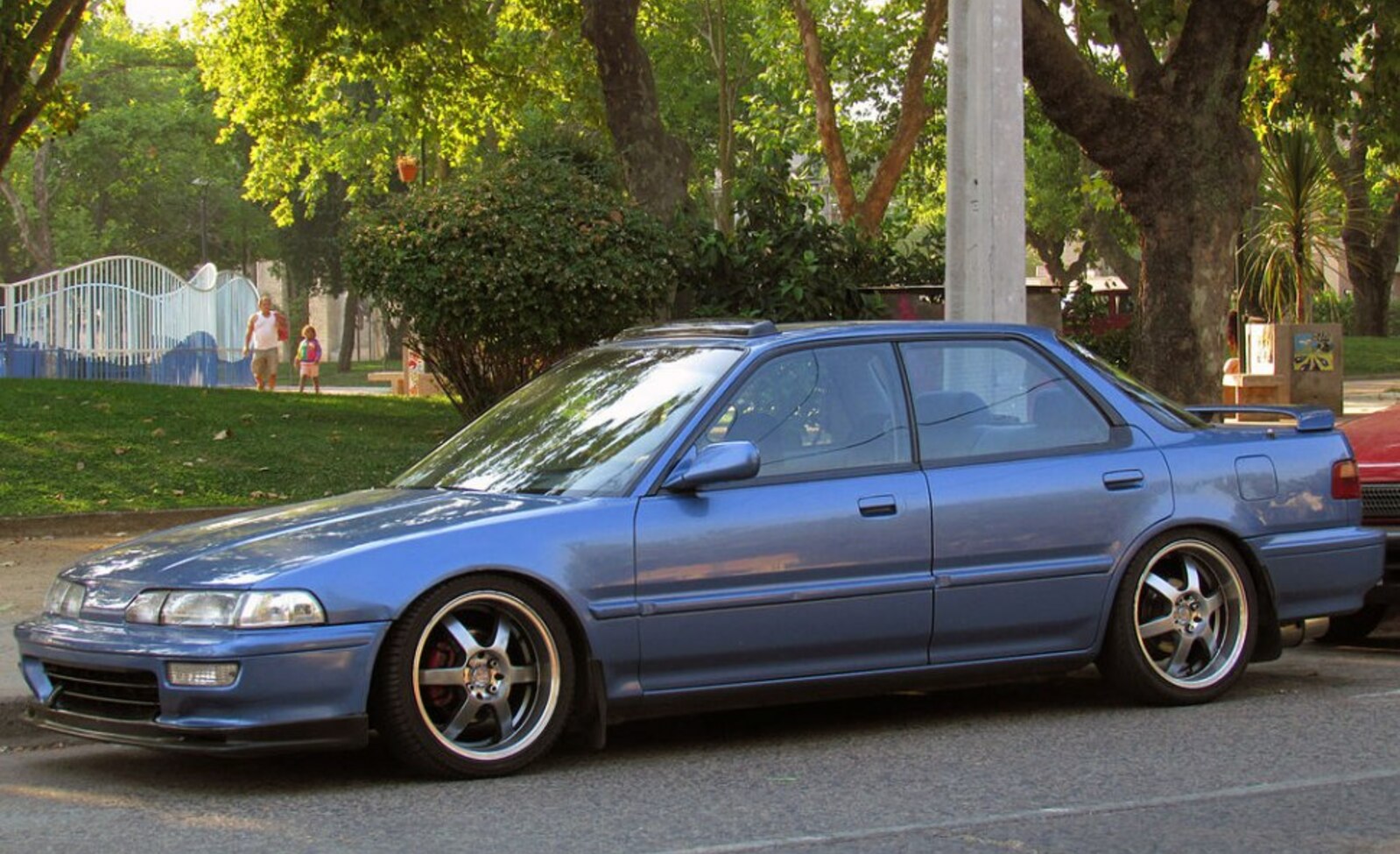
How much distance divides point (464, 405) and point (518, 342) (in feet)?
3.82

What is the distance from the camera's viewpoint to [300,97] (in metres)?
28.5

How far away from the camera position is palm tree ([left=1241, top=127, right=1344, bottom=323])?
1133 inches

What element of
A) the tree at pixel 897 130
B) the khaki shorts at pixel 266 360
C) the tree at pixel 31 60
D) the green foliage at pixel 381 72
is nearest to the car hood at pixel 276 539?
the green foliage at pixel 381 72

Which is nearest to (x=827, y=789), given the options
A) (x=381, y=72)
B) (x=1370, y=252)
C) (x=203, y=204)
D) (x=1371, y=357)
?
(x=381, y=72)

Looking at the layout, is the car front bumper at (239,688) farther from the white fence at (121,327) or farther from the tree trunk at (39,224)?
the tree trunk at (39,224)

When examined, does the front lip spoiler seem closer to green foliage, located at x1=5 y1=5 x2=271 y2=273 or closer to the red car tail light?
the red car tail light

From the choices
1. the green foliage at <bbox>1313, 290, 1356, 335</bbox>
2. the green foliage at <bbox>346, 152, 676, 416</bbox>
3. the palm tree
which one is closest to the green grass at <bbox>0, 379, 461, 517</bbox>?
the green foliage at <bbox>346, 152, 676, 416</bbox>

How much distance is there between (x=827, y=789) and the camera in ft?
19.9

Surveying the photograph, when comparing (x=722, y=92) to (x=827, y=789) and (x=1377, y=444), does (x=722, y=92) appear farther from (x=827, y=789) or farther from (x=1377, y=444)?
(x=827, y=789)

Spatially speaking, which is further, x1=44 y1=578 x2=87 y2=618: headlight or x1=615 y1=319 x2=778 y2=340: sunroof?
x1=615 y1=319 x2=778 y2=340: sunroof

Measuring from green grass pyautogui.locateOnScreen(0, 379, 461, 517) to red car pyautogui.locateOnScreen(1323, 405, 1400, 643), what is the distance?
7.62 m

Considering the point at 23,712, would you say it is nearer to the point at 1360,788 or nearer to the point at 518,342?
the point at 1360,788

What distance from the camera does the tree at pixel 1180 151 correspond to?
1492 centimetres

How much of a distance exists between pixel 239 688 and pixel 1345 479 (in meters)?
4.57
